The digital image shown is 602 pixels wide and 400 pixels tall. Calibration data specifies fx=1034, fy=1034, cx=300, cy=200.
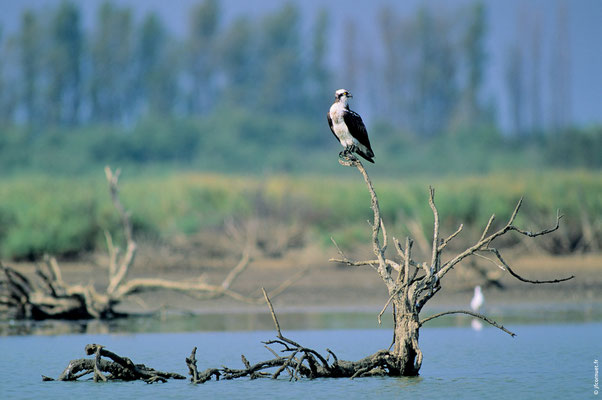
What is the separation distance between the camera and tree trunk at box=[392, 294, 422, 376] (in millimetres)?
9039

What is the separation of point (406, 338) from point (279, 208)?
49.1 feet

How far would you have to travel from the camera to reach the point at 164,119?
2213 inches

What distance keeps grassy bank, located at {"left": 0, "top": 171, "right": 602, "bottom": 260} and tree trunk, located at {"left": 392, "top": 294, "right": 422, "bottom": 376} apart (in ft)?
38.6

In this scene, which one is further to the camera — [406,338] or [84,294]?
[84,294]

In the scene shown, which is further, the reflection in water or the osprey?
the reflection in water

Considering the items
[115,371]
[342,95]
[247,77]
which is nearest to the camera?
[115,371]

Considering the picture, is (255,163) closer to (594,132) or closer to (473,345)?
(594,132)

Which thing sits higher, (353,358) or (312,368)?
(353,358)

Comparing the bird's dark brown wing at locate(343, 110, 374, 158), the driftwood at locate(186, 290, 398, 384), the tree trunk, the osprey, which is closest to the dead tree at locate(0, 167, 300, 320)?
the osprey

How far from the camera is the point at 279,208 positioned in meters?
24.0

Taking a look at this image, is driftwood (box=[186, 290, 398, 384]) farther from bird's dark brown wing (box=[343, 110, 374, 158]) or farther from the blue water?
bird's dark brown wing (box=[343, 110, 374, 158])

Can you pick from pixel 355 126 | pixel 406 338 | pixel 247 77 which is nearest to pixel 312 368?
pixel 406 338

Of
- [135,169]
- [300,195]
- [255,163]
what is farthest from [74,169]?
[300,195]

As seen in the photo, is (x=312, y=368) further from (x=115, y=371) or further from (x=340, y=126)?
(x=340, y=126)
